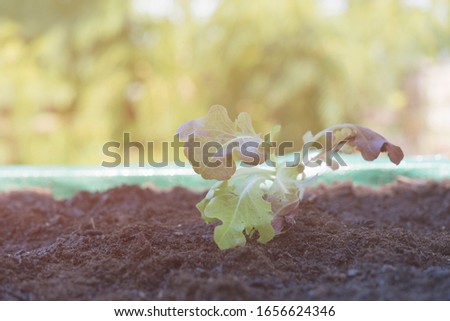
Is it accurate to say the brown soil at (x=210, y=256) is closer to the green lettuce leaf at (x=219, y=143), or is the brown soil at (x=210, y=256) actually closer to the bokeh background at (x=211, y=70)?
the green lettuce leaf at (x=219, y=143)

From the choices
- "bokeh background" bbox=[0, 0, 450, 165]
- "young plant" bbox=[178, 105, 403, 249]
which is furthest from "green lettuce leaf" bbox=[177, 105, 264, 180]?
"bokeh background" bbox=[0, 0, 450, 165]

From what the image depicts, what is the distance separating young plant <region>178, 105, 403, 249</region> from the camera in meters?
1.25

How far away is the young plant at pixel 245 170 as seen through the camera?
125 cm

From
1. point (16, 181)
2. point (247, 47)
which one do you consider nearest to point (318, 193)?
point (16, 181)

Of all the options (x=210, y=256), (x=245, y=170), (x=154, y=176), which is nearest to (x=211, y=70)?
(x=154, y=176)

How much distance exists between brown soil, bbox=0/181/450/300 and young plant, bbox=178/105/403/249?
46 mm

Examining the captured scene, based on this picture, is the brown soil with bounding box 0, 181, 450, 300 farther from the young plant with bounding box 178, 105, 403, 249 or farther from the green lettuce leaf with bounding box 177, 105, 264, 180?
the green lettuce leaf with bounding box 177, 105, 264, 180

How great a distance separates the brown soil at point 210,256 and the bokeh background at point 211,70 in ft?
8.82

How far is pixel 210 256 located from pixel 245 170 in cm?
28

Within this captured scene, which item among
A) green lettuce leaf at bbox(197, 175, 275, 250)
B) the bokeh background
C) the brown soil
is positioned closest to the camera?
the brown soil

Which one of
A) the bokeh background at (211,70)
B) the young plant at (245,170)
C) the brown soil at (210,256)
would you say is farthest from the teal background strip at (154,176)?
the bokeh background at (211,70)

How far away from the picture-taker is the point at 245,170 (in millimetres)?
1395

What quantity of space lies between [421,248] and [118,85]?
11.9ft

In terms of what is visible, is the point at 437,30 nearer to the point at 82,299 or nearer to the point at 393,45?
the point at 393,45
